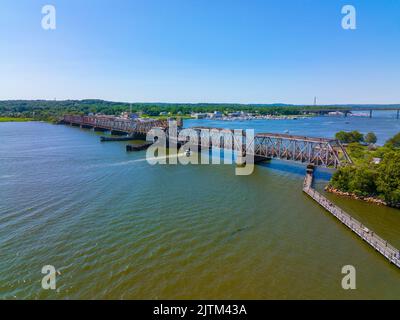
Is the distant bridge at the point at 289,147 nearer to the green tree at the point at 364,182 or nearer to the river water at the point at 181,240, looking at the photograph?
the river water at the point at 181,240

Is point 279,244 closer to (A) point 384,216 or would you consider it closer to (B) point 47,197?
(A) point 384,216

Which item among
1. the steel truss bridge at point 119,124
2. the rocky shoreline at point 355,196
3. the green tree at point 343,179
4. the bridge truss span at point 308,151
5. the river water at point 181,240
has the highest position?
the steel truss bridge at point 119,124

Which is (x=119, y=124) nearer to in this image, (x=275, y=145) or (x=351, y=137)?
(x=275, y=145)

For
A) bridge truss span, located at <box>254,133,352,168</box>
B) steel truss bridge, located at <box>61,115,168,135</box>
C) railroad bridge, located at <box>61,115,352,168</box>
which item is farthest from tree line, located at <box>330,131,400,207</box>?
steel truss bridge, located at <box>61,115,168,135</box>

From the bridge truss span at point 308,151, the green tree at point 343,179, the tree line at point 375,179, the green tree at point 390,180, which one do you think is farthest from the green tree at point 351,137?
the green tree at point 390,180

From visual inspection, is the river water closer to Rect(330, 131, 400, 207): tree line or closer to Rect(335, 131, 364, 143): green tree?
Rect(330, 131, 400, 207): tree line

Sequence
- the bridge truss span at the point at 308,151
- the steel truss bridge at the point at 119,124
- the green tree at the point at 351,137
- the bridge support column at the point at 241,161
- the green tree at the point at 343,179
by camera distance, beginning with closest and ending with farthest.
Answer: the green tree at the point at 343,179
the bridge truss span at the point at 308,151
the bridge support column at the point at 241,161
the green tree at the point at 351,137
the steel truss bridge at the point at 119,124
